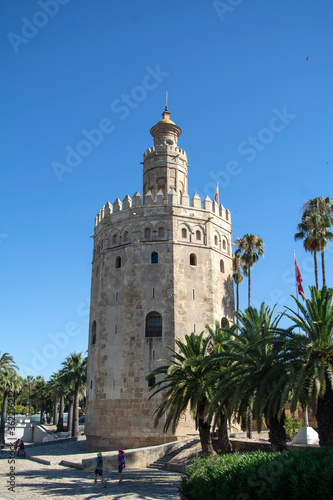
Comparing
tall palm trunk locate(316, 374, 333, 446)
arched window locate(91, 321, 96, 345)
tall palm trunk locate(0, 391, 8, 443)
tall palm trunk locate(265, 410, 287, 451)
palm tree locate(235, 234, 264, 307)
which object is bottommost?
tall palm trunk locate(0, 391, 8, 443)

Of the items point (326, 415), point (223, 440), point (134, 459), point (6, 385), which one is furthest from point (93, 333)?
point (326, 415)

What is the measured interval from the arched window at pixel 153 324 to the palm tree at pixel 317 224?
1058cm

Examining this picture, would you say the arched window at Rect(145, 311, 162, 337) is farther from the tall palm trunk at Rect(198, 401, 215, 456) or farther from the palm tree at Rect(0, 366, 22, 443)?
the palm tree at Rect(0, 366, 22, 443)

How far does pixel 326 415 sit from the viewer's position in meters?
13.3

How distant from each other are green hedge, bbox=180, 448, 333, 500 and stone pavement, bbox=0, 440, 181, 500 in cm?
428

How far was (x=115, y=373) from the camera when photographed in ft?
86.6

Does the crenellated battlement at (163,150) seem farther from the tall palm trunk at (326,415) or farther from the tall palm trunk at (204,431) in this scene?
the tall palm trunk at (326,415)

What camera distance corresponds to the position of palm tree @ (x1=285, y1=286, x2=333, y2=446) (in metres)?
12.7

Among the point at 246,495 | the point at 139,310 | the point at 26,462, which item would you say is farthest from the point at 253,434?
Result: the point at 246,495

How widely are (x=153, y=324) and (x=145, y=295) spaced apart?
1.81 meters

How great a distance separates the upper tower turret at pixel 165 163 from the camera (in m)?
31.6

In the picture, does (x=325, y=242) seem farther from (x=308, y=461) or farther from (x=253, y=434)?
(x=308, y=461)

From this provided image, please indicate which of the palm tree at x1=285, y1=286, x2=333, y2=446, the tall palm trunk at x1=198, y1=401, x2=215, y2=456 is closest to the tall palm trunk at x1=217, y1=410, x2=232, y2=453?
the tall palm trunk at x1=198, y1=401, x2=215, y2=456

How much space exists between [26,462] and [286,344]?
18.3 m
